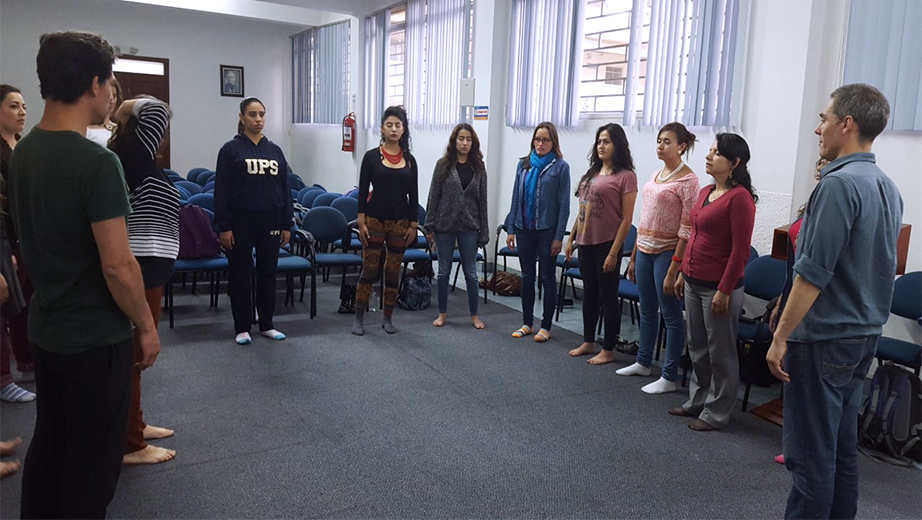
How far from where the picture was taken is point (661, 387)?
3797 mm

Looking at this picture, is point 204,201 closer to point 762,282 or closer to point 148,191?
point 148,191

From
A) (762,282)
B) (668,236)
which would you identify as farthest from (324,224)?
(762,282)

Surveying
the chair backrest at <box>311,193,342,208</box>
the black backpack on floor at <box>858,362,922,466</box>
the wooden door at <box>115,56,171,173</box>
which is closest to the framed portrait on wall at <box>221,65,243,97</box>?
the wooden door at <box>115,56,171,173</box>

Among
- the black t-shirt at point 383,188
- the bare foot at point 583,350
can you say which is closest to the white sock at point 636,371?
the bare foot at point 583,350

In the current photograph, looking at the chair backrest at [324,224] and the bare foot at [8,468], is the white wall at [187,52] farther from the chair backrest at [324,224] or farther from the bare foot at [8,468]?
the bare foot at [8,468]

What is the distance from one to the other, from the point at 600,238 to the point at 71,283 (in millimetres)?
3118

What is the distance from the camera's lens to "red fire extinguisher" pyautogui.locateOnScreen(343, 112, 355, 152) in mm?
9977

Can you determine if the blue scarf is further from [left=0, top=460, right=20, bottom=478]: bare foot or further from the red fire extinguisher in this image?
the red fire extinguisher

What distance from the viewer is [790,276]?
2.43 meters

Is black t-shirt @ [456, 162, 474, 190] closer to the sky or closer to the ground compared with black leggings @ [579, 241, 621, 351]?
closer to the sky

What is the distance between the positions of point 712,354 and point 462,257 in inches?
86.9

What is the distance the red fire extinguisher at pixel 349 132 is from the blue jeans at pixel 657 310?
6771 millimetres

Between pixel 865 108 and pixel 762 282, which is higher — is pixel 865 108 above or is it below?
above

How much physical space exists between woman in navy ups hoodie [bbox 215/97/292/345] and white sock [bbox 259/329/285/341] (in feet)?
0.42
